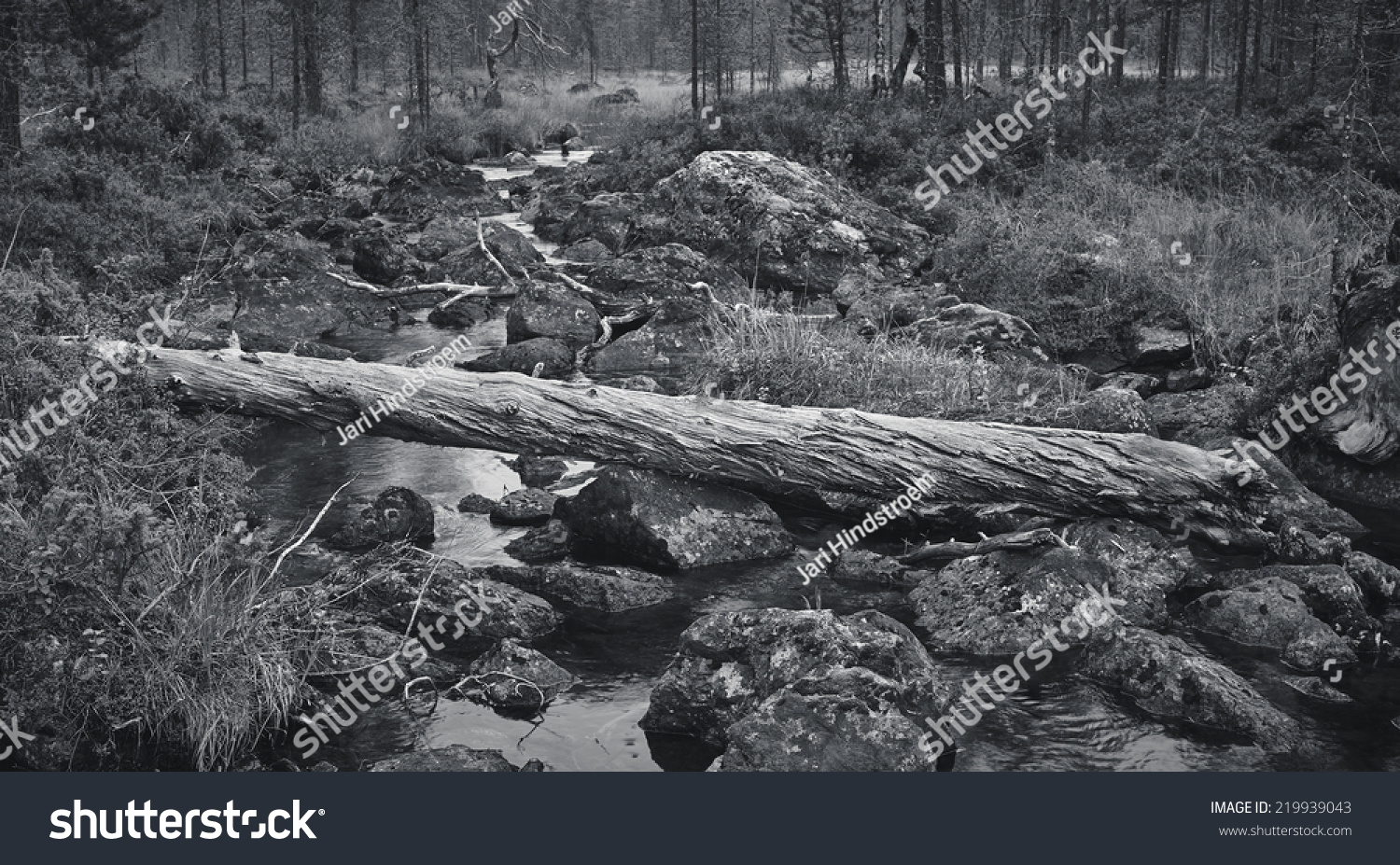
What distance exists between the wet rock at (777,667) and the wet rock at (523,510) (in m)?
3.28

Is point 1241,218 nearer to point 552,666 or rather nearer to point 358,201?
point 552,666

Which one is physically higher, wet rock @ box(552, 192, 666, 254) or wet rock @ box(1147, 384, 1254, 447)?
wet rock @ box(552, 192, 666, 254)

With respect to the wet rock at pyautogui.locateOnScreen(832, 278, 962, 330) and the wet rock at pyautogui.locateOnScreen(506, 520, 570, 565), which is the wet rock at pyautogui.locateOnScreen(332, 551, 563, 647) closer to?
the wet rock at pyautogui.locateOnScreen(506, 520, 570, 565)

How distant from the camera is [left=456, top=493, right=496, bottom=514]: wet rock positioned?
9870 millimetres

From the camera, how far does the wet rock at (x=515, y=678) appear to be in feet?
21.8

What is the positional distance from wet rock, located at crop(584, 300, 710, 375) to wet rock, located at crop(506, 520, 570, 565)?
479 cm

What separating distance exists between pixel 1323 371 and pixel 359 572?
8.65 m

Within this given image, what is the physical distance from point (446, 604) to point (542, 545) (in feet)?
4.77

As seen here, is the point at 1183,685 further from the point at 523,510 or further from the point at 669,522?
the point at 523,510

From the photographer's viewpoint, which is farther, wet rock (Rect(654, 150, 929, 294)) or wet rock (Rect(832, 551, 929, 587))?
wet rock (Rect(654, 150, 929, 294))

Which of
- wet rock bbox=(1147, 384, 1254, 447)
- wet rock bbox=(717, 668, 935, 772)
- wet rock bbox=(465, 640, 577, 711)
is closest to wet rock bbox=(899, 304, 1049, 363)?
wet rock bbox=(1147, 384, 1254, 447)

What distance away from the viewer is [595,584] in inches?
321

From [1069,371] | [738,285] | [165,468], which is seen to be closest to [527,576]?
[165,468]

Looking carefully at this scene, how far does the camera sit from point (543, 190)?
2684cm
